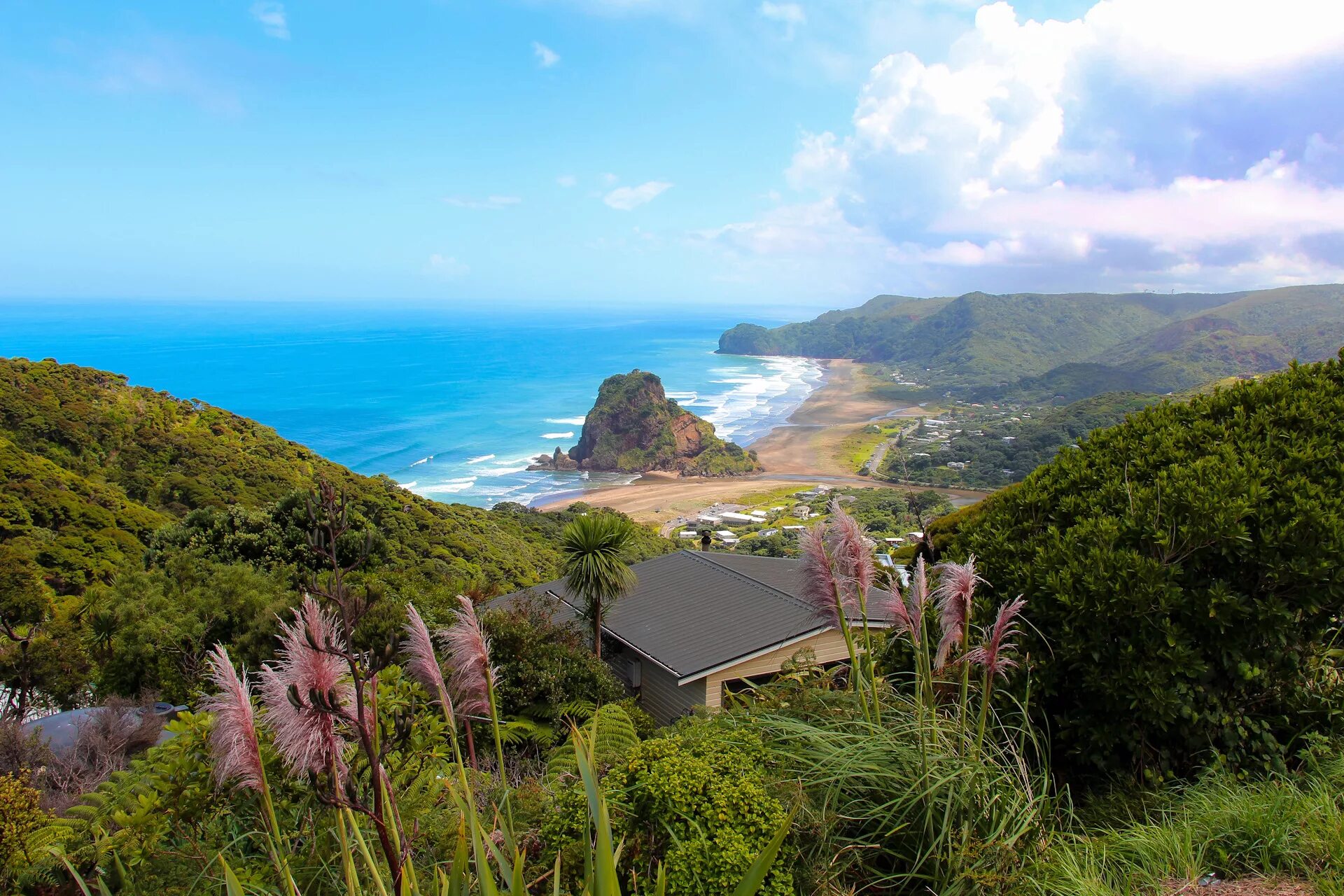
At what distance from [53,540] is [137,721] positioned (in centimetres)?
1616

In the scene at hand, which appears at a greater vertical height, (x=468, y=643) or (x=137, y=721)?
(x=468, y=643)

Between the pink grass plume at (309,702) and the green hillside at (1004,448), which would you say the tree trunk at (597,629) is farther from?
the green hillside at (1004,448)

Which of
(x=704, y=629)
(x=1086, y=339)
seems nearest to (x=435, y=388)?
(x=704, y=629)

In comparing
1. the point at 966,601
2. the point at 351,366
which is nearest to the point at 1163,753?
the point at 966,601

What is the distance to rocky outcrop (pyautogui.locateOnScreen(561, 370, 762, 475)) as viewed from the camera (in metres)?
72.8

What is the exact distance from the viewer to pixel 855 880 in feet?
9.64

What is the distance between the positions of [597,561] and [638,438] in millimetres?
63656

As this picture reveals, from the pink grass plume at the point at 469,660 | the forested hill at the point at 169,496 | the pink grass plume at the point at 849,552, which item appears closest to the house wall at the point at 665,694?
the forested hill at the point at 169,496

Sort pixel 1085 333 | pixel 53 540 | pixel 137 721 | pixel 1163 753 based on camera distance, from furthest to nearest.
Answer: pixel 1085 333
pixel 53 540
pixel 137 721
pixel 1163 753

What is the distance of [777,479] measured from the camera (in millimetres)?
62500

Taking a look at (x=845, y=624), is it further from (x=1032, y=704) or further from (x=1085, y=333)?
(x=1085, y=333)

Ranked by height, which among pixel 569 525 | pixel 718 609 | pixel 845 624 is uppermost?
pixel 845 624

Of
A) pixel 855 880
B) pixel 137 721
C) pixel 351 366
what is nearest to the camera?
pixel 855 880

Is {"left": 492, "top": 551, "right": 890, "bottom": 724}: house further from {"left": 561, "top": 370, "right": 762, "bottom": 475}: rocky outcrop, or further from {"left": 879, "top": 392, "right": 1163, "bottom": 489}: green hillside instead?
{"left": 561, "top": 370, "right": 762, "bottom": 475}: rocky outcrop
